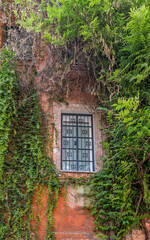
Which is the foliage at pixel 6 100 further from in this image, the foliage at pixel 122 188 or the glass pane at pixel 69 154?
the foliage at pixel 122 188

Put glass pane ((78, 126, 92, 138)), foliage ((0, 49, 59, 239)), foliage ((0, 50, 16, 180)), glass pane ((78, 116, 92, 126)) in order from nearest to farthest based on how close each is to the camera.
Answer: foliage ((0, 49, 59, 239)), foliage ((0, 50, 16, 180)), glass pane ((78, 126, 92, 138)), glass pane ((78, 116, 92, 126))

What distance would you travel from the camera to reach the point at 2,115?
650 cm

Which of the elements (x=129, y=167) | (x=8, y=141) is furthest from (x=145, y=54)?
(x=8, y=141)

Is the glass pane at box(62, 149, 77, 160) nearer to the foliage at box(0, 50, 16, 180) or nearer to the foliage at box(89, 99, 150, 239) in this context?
the foliage at box(89, 99, 150, 239)

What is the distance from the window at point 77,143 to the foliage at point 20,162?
558 millimetres

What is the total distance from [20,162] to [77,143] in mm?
1439

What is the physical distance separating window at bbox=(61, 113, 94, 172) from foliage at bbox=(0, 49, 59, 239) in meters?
0.56

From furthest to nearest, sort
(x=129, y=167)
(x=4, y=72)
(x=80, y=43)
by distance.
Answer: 1. (x=80, y=43)
2. (x=4, y=72)
3. (x=129, y=167)

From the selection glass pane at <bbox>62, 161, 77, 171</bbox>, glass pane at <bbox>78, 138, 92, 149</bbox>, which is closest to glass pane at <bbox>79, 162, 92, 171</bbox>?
glass pane at <bbox>62, 161, 77, 171</bbox>

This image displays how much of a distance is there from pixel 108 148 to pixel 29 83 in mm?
2315

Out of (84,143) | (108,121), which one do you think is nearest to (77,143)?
(84,143)

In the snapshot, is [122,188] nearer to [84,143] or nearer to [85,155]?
[85,155]

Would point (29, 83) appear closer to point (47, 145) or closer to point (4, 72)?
point (4, 72)

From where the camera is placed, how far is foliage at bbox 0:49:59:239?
20.6 feet
